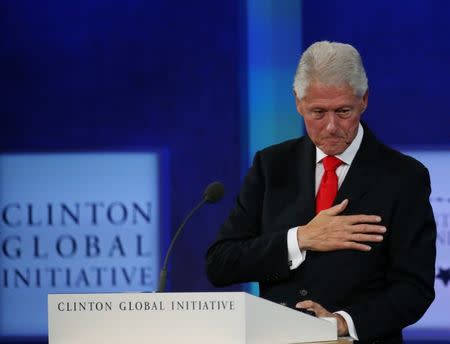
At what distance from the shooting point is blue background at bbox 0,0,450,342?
Answer: 15.8 feet

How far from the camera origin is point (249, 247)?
3.05m

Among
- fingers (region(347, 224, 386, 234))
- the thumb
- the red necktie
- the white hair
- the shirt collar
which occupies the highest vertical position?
the white hair

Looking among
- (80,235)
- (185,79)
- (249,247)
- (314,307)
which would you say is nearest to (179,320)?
(314,307)

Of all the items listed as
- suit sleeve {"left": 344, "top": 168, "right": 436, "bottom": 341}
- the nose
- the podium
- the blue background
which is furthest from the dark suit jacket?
the blue background

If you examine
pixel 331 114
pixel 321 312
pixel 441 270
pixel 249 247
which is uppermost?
pixel 331 114

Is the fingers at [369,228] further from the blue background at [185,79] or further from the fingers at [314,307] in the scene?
the blue background at [185,79]

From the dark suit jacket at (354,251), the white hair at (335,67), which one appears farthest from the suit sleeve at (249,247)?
the white hair at (335,67)

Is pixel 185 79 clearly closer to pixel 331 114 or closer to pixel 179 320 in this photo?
pixel 331 114

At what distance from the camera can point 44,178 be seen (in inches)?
193

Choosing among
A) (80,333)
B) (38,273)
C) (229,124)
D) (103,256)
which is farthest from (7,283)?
(80,333)

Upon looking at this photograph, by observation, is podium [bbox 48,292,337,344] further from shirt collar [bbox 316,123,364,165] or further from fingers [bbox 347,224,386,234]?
shirt collar [bbox 316,123,364,165]

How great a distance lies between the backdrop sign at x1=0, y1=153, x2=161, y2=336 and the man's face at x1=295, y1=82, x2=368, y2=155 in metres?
1.92

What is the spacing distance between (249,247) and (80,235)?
1.95 metres

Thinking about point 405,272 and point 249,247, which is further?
point 249,247
